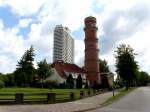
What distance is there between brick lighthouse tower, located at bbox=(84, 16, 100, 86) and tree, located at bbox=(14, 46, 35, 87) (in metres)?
18.8

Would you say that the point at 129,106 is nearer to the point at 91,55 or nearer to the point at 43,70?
the point at 43,70

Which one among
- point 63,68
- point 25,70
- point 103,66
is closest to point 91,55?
point 63,68

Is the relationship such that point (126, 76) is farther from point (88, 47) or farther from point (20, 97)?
point (20, 97)

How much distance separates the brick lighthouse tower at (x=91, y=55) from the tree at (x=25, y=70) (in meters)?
18.8

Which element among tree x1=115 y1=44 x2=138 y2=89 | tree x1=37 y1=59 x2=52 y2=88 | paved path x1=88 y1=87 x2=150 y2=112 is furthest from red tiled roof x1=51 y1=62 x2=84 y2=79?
paved path x1=88 y1=87 x2=150 y2=112

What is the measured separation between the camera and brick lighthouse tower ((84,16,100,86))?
115 m

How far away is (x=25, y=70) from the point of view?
104875 mm

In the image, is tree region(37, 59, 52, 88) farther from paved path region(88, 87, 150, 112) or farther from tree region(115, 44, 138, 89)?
paved path region(88, 87, 150, 112)

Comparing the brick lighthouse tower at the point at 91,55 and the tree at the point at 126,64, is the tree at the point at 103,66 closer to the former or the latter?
the brick lighthouse tower at the point at 91,55

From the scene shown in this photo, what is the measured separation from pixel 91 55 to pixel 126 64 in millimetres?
20655

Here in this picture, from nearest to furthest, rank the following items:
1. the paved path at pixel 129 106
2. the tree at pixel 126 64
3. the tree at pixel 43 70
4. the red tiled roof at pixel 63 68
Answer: the paved path at pixel 129 106 < the tree at pixel 126 64 < the tree at pixel 43 70 < the red tiled roof at pixel 63 68

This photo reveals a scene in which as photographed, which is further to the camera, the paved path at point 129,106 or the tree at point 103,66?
the tree at point 103,66

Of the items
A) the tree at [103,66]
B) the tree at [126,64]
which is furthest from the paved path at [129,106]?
the tree at [103,66]

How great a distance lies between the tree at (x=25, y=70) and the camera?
103312 mm
